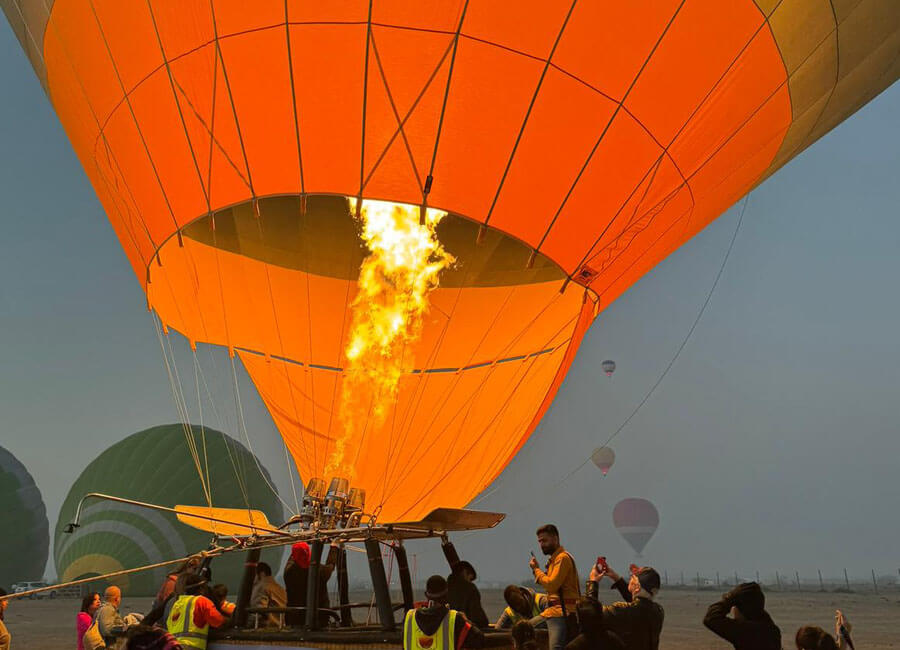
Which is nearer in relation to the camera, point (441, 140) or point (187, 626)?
point (187, 626)

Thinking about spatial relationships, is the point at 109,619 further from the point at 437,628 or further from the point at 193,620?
the point at 437,628

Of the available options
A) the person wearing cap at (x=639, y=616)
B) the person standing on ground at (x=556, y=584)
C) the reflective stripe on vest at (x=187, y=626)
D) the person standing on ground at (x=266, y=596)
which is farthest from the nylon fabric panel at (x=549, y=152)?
the reflective stripe on vest at (x=187, y=626)

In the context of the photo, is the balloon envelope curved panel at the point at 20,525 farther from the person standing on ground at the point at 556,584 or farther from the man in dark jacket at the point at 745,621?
the man in dark jacket at the point at 745,621

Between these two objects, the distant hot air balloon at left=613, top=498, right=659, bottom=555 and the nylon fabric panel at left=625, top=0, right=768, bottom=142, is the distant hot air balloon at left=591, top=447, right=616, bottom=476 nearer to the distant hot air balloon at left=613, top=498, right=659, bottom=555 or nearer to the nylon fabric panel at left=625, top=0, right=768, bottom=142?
the distant hot air balloon at left=613, top=498, right=659, bottom=555

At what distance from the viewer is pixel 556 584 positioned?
12.7ft

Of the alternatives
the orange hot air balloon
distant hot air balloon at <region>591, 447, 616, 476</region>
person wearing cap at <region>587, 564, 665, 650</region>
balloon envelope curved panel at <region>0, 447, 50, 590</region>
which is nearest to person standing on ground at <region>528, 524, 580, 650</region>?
person wearing cap at <region>587, 564, 665, 650</region>

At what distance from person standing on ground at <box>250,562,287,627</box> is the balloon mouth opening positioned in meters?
2.70

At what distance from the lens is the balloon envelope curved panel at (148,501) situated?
A: 72.6 ft

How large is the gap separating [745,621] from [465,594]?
190 cm

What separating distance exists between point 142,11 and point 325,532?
12.1ft

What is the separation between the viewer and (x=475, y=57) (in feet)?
16.2

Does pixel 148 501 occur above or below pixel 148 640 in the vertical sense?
above

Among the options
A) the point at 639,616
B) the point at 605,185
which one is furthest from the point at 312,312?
the point at 639,616

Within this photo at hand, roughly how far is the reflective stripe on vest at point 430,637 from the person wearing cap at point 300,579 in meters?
0.98
